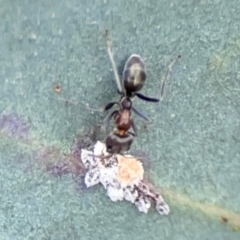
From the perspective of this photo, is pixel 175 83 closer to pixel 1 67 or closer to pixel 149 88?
pixel 149 88

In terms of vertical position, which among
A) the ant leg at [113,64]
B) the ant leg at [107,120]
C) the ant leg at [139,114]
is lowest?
the ant leg at [107,120]

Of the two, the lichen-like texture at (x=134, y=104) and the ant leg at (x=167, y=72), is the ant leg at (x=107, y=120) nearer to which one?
the lichen-like texture at (x=134, y=104)

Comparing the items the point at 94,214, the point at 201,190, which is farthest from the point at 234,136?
the point at 94,214

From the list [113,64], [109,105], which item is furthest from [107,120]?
[113,64]

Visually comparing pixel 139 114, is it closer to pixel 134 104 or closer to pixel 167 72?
pixel 134 104

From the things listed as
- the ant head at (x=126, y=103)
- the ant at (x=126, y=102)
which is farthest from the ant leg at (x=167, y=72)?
the ant head at (x=126, y=103)

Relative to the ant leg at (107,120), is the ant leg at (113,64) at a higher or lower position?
higher

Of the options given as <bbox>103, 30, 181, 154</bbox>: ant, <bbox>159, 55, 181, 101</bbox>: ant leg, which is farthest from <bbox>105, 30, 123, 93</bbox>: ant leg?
<bbox>159, 55, 181, 101</bbox>: ant leg

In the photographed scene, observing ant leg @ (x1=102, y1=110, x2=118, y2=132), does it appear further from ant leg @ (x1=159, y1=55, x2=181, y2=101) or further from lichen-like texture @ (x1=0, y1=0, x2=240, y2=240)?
ant leg @ (x1=159, y1=55, x2=181, y2=101)
